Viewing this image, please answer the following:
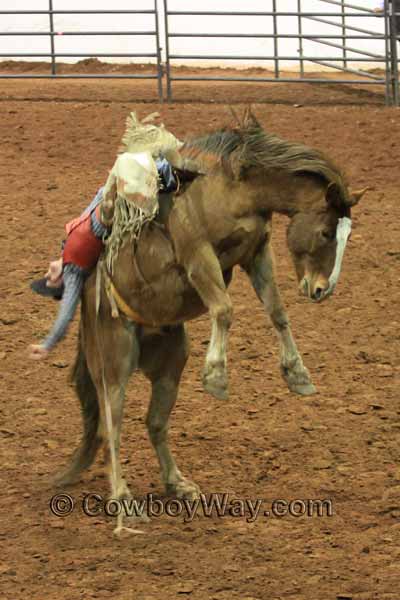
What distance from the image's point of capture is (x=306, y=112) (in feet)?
44.1

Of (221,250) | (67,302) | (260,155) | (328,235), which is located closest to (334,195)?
(328,235)

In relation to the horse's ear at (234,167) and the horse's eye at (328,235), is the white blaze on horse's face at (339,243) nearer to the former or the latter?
the horse's eye at (328,235)

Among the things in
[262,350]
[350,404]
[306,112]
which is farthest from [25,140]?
[350,404]

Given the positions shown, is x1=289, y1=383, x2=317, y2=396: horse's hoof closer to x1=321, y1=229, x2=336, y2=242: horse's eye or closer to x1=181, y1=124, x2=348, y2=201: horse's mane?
x1=321, y1=229, x2=336, y2=242: horse's eye

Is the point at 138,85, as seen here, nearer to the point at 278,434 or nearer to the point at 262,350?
the point at 262,350

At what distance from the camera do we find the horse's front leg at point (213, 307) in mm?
5031

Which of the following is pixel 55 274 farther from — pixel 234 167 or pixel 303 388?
pixel 303 388

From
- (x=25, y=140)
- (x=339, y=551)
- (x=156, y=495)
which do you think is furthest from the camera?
(x=25, y=140)

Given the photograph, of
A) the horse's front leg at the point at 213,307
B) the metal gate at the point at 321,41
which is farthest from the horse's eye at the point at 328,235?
the metal gate at the point at 321,41

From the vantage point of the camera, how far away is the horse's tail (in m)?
6.19

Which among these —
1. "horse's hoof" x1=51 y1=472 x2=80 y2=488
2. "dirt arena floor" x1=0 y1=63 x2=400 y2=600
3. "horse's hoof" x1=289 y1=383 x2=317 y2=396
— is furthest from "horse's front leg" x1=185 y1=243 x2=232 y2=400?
"horse's hoof" x1=51 y1=472 x2=80 y2=488

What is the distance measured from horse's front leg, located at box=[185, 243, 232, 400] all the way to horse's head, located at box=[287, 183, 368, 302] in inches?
13.3

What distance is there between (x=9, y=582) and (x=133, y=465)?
1.48 metres

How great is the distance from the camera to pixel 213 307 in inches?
200
